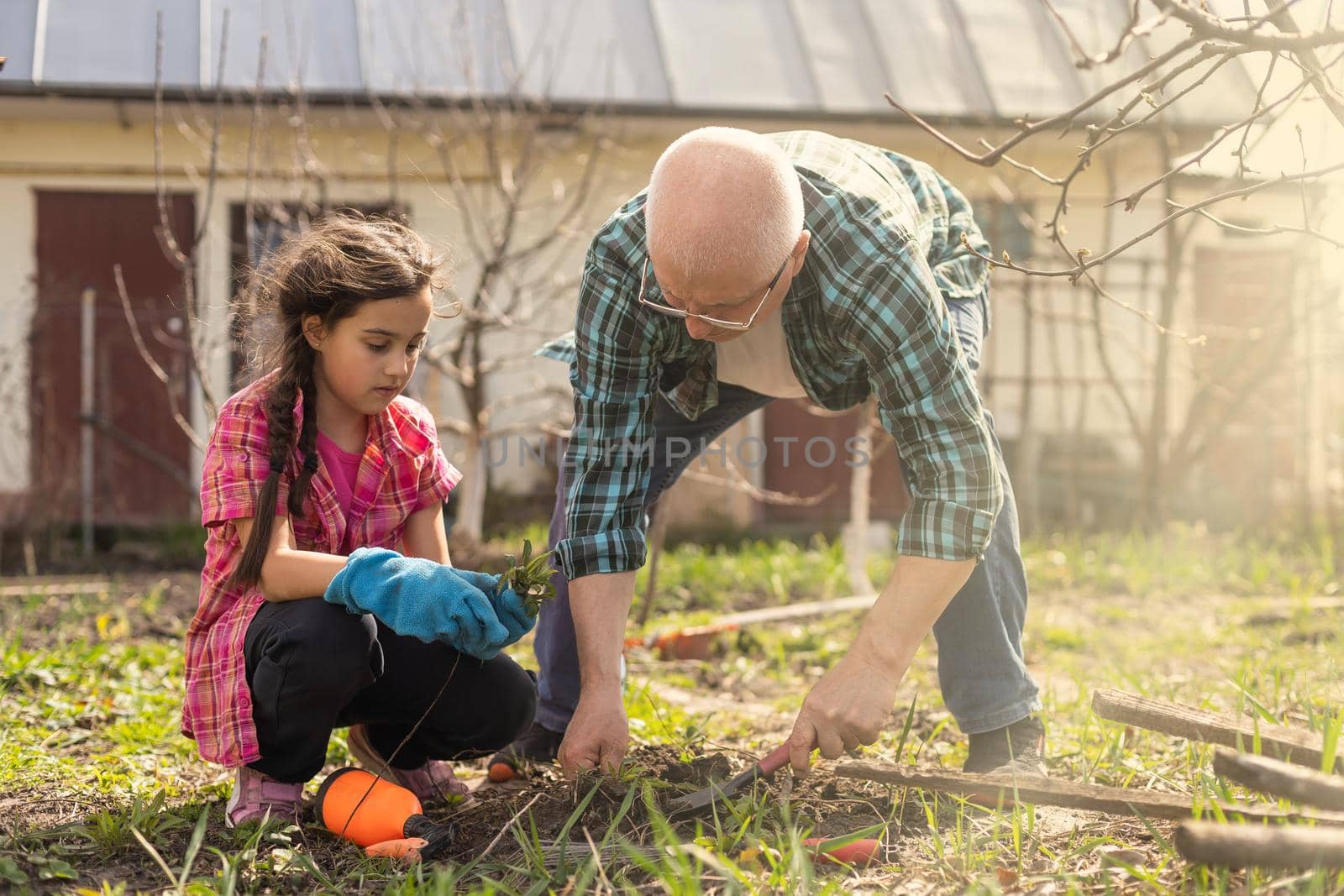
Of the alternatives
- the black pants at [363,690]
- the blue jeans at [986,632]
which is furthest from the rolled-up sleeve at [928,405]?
the black pants at [363,690]

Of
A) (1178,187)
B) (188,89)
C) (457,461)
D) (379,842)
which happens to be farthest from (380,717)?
(1178,187)

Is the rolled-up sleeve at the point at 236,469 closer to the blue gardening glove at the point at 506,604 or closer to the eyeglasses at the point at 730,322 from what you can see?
the blue gardening glove at the point at 506,604

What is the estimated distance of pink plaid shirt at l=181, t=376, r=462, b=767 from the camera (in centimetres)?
227

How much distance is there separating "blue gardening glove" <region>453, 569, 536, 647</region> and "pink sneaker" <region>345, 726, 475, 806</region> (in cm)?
44

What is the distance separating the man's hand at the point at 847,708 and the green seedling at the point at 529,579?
55 centimetres

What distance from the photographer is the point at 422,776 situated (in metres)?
2.59

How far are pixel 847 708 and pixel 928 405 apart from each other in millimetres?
578

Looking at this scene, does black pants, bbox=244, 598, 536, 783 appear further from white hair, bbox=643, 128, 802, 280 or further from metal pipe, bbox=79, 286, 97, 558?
metal pipe, bbox=79, 286, 97, 558

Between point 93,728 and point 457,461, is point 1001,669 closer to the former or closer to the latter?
point 93,728

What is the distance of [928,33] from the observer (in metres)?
8.54

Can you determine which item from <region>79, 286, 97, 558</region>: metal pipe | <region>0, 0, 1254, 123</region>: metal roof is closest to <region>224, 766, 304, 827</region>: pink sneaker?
<region>0, 0, 1254, 123</region>: metal roof

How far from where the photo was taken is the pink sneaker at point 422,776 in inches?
99.7

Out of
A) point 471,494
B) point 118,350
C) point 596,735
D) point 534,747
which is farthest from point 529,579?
point 118,350

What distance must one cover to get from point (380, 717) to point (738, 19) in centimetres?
687
